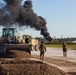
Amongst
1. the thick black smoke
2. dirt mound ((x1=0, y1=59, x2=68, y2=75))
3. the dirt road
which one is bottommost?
the dirt road

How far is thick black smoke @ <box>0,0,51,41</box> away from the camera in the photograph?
3947cm

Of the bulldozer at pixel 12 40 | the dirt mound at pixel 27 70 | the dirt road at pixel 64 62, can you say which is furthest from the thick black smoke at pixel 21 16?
the dirt mound at pixel 27 70

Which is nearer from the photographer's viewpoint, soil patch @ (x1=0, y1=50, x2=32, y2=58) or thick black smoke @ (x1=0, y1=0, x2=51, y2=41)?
soil patch @ (x1=0, y1=50, x2=32, y2=58)

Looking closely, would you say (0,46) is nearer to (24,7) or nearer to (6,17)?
(6,17)

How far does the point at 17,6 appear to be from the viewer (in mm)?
41438

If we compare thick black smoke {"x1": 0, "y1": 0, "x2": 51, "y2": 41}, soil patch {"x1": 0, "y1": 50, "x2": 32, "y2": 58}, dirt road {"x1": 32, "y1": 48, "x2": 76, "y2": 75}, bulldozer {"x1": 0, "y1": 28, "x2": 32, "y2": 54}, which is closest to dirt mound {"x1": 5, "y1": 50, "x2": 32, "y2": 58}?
soil patch {"x1": 0, "y1": 50, "x2": 32, "y2": 58}

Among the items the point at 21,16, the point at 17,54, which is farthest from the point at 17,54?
the point at 21,16

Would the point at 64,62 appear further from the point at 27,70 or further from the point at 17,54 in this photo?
the point at 27,70

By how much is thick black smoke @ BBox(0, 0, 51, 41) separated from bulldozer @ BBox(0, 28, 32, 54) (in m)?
3.07

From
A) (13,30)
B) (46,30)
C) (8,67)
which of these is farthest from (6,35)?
(8,67)

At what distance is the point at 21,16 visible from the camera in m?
41.4

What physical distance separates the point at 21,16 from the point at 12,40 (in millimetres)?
7541

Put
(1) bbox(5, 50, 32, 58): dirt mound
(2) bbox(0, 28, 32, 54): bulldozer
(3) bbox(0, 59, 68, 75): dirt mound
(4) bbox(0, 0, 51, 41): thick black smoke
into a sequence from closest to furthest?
(3) bbox(0, 59, 68, 75): dirt mound < (1) bbox(5, 50, 32, 58): dirt mound < (2) bbox(0, 28, 32, 54): bulldozer < (4) bbox(0, 0, 51, 41): thick black smoke

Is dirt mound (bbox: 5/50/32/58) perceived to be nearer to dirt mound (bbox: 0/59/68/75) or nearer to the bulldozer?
the bulldozer
